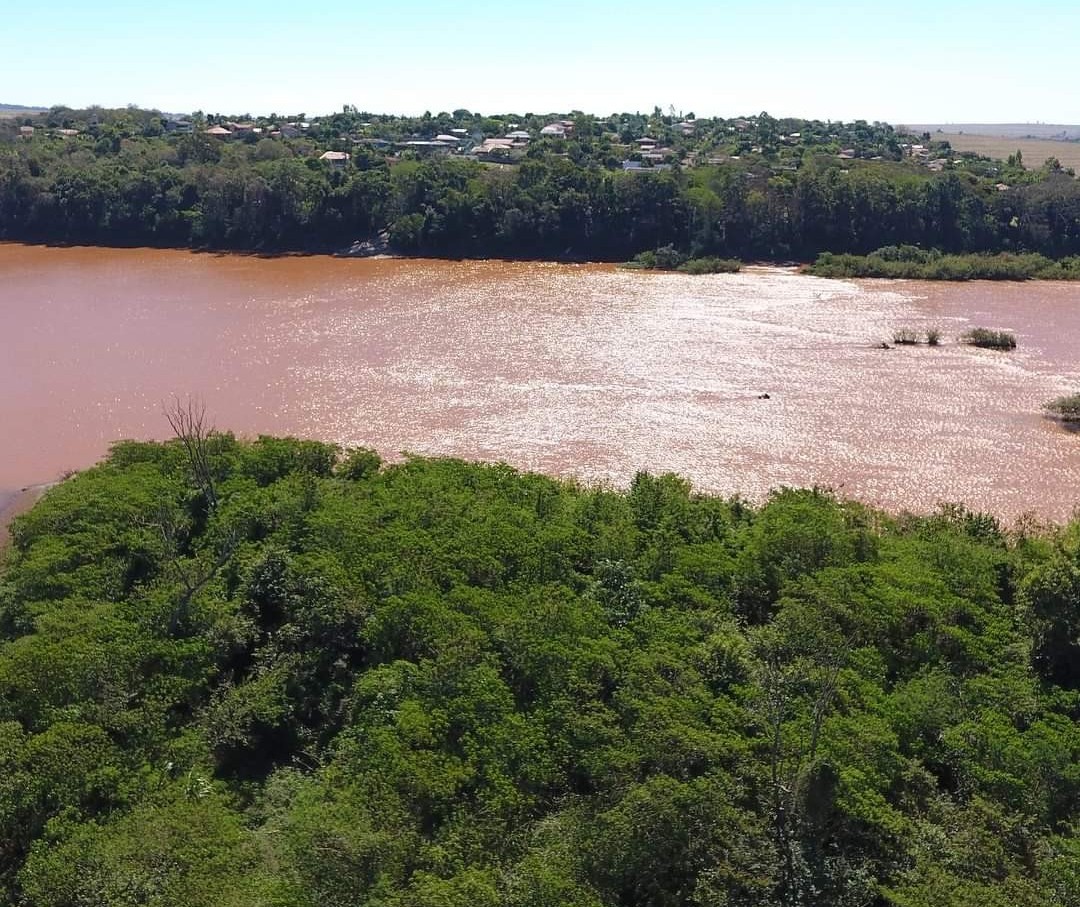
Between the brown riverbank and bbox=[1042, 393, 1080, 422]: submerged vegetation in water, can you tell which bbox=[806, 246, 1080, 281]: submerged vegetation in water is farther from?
the brown riverbank

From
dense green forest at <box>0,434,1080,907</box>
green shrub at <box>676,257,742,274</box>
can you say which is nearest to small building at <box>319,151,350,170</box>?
green shrub at <box>676,257,742,274</box>

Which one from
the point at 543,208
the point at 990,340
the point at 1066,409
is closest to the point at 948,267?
the point at 990,340

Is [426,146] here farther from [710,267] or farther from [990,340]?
[990,340]

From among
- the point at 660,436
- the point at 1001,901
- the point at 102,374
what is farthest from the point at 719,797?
the point at 102,374

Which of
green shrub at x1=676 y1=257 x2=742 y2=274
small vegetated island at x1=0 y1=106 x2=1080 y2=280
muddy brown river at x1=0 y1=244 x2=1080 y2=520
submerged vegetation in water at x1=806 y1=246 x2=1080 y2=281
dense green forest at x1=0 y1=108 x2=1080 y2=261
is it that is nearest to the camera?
muddy brown river at x1=0 y1=244 x2=1080 y2=520

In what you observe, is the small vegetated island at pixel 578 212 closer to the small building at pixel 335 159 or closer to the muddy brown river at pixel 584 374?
the small building at pixel 335 159

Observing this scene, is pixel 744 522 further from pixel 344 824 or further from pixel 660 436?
pixel 344 824

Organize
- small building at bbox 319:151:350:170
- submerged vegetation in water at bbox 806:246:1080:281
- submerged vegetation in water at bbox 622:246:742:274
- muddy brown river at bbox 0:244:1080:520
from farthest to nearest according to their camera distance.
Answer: small building at bbox 319:151:350:170 < submerged vegetation in water at bbox 622:246:742:274 < submerged vegetation in water at bbox 806:246:1080:281 < muddy brown river at bbox 0:244:1080:520

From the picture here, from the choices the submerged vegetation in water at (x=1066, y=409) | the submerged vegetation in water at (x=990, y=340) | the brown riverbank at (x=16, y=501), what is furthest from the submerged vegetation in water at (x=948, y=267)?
the brown riverbank at (x=16, y=501)
